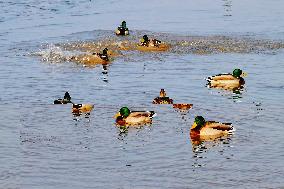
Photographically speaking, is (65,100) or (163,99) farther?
(65,100)

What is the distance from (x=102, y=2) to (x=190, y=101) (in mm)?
43865

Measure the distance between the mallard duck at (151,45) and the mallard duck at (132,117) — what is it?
15233mm

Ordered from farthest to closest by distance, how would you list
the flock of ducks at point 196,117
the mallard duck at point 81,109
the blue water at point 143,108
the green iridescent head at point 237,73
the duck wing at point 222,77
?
the green iridescent head at point 237,73, the duck wing at point 222,77, the mallard duck at point 81,109, the flock of ducks at point 196,117, the blue water at point 143,108

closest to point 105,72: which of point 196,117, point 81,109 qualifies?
point 81,109

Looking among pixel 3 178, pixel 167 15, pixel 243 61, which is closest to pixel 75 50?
pixel 243 61

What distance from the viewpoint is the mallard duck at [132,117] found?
86.0 ft

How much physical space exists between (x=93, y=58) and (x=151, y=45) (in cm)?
390

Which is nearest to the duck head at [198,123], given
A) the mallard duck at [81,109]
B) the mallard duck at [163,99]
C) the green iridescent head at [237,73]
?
the mallard duck at [163,99]

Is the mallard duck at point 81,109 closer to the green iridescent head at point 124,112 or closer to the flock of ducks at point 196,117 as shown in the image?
the flock of ducks at point 196,117

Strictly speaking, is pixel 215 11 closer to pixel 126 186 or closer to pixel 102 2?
pixel 102 2

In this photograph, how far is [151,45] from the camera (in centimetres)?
4153

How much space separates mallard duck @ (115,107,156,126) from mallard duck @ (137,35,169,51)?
50.0ft

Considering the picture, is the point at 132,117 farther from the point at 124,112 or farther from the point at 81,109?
the point at 81,109

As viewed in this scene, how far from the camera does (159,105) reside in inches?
1141
